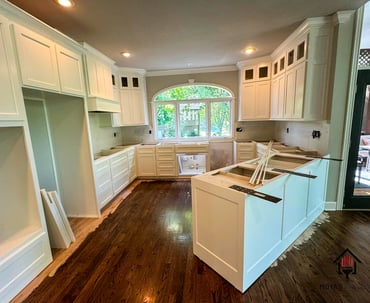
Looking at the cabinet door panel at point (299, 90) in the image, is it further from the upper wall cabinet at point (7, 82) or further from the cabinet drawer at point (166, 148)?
the upper wall cabinet at point (7, 82)

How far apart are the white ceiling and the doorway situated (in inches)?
41.7

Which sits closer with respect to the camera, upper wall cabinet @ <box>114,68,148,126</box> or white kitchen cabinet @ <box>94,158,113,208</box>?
white kitchen cabinet @ <box>94,158,113,208</box>

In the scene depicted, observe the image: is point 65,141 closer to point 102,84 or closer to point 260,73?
point 102,84

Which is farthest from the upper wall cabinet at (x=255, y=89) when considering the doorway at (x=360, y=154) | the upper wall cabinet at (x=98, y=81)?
the upper wall cabinet at (x=98, y=81)

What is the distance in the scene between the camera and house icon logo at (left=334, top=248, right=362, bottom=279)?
183 centimetres

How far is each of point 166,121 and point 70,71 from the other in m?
2.97

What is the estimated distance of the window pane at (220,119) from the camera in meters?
5.11

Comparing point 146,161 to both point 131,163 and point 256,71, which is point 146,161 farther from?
point 256,71

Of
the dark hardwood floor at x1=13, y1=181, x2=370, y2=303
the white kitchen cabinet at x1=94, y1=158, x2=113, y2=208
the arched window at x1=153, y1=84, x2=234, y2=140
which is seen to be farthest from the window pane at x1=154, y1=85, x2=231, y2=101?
the dark hardwood floor at x1=13, y1=181, x2=370, y2=303

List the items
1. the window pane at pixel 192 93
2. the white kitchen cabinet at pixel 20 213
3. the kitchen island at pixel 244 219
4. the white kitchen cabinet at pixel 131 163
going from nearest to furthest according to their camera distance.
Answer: the kitchen island at pixel 244 219 < the white kitchen cabinet at pixel 20 213 < the white kitchen cabinet at pixel 131 163 < the window pane at pixel 192 93

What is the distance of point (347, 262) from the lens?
6.21ft

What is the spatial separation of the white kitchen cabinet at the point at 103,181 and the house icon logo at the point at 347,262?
3137 mm

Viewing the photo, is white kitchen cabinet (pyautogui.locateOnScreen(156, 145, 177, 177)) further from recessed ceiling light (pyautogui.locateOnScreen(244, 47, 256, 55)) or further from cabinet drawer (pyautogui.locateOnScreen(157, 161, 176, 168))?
recessed ceiling light (pyautogui.locateOnScreen(244, 47, 256, 55))

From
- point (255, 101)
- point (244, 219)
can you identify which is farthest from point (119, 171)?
point (255, 101)
